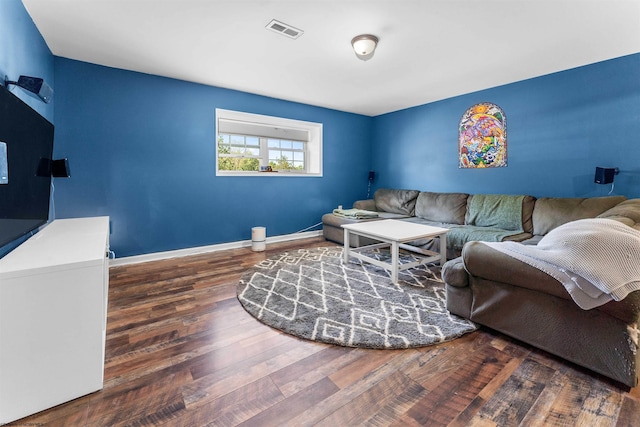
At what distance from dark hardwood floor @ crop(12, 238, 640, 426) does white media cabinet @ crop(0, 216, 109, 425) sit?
0.10 m

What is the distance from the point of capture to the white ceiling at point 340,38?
2.10m

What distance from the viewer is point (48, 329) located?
128cm

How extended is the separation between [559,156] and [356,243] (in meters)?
2.71

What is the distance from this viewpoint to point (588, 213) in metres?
2.89

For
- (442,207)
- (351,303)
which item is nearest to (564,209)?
(442,207)

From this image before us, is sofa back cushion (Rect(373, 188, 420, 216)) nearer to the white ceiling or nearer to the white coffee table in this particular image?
the white coffee table

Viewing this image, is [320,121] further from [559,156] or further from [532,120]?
[559,156]

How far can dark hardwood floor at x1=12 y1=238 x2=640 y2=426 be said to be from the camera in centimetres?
125

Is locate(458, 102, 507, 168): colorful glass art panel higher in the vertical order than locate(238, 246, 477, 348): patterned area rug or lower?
higher

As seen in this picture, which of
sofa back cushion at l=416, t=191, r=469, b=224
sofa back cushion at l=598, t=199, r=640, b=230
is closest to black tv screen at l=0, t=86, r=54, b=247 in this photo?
sofa back cushion at l=598, t=199, r=640, b=230

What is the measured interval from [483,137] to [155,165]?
448cm

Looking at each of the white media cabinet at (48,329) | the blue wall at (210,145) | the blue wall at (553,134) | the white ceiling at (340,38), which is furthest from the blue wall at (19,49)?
the blue wall at (553,134)

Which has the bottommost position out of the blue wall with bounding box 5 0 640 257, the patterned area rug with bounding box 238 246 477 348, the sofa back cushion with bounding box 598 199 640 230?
the patterned area rug with bounding box 238 246 477 348

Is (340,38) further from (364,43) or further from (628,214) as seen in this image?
(628,214)
